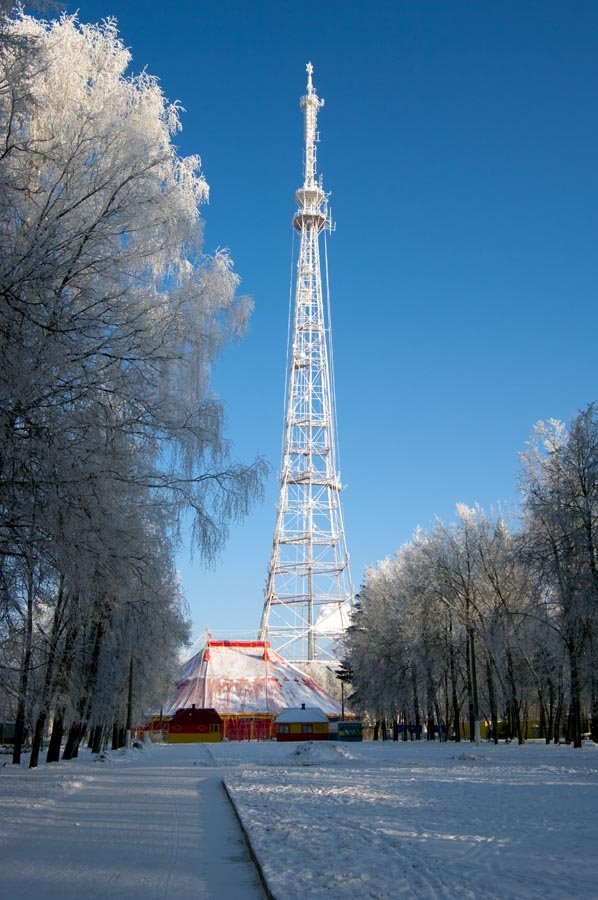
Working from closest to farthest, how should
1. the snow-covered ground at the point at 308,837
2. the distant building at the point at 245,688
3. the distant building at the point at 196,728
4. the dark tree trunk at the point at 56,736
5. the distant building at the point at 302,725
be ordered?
the snow-covered ground at the point at 308,837 → the dark tree trunk at the point at 56,736 → the distant building at the point at 302,725 → the distant building at the point at 196,728 → the distant building at the point at 245,688

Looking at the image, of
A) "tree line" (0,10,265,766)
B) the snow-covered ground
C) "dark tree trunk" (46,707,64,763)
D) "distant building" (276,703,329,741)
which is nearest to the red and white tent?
"distant building" (276,703,329,741)

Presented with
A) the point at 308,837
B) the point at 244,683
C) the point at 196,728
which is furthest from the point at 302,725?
the point at 308,837

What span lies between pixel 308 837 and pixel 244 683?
61.5 meters

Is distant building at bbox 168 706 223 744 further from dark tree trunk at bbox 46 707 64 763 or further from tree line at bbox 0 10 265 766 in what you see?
tree line at bbox 0 10 265 766

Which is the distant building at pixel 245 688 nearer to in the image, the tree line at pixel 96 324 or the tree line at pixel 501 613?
the tree line at pixel 501 613

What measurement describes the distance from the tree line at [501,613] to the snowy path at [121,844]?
1187cm

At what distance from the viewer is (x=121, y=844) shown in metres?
8.81

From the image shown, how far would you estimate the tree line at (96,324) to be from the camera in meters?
→ 7.23

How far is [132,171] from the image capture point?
9.28 metres

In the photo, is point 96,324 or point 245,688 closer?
point 96,324

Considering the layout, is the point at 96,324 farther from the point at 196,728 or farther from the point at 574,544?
the point at 196,728

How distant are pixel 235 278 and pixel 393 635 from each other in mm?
35463

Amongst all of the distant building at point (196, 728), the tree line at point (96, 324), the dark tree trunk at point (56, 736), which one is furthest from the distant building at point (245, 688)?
the tree line at point (96, 324)

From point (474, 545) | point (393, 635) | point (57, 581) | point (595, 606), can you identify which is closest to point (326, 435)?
point (393, 635)
